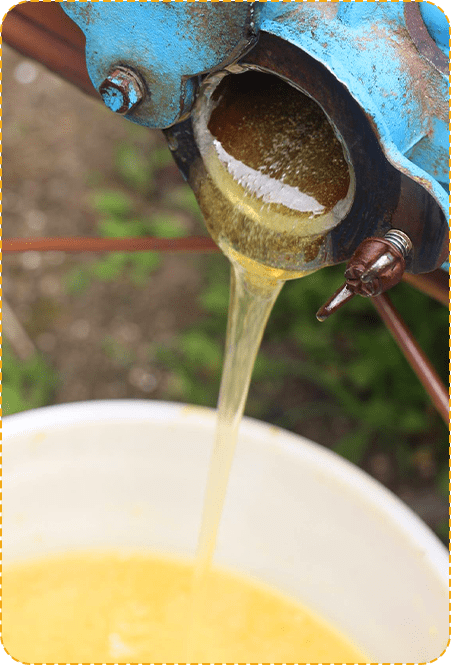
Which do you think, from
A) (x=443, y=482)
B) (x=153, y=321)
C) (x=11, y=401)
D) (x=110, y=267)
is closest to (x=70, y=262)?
(x=110, y=267)

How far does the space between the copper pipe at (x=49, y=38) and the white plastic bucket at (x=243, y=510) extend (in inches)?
19.3

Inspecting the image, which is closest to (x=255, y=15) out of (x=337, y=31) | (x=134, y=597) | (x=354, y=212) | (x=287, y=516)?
(x=337, y=31)

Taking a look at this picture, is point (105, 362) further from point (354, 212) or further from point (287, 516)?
point (354, 212)

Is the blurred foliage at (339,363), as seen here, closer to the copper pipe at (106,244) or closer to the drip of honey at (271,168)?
the copper pipe at (106,244)

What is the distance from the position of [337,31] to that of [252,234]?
204 millimetres

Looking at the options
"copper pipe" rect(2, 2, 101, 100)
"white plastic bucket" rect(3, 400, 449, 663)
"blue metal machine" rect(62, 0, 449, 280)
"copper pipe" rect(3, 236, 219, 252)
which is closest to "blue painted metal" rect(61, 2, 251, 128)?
"blue metal machine" rect(62, 0, 449, 280)

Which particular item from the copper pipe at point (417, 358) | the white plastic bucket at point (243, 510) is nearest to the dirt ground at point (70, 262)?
the white plastic bucket at point (243, 510)

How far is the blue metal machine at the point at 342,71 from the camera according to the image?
572mm

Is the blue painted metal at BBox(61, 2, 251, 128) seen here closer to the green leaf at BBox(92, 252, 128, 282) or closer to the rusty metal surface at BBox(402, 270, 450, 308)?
the rusty metal surface at BBox(402, 270, 450, 308)

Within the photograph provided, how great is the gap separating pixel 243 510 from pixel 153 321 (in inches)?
28.4

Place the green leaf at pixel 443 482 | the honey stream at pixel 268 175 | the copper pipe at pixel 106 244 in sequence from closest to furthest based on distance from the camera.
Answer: the honey stream at pixel 268 175
the copper pipe at pixel 106 244
the green leaf at pixel 443 482

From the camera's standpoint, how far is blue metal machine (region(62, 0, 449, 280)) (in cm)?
57

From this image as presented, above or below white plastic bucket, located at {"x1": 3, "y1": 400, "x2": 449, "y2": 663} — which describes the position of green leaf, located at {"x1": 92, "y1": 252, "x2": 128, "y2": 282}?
below

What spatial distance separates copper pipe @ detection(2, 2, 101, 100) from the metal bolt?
18cm
